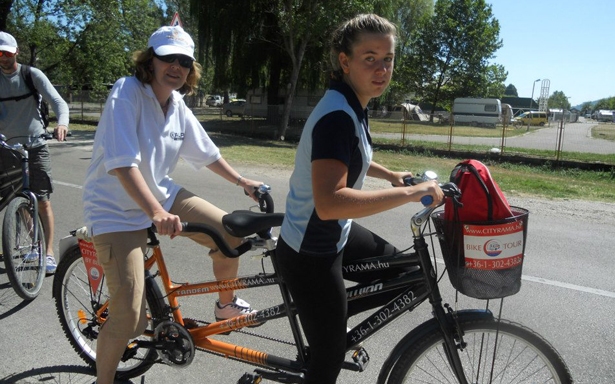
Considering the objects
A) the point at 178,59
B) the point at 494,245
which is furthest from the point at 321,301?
the point at 178,59

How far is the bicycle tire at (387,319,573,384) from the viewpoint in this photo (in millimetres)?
2414

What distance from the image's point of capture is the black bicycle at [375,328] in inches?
95.9

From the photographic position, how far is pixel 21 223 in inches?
178

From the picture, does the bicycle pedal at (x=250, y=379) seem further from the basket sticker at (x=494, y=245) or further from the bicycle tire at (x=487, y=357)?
the basket sticker at (x=494, y=245)

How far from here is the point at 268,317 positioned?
281 cm

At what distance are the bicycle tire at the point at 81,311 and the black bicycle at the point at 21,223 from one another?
1.06m

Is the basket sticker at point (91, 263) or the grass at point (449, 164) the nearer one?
the basket sticker at point (91, 263)

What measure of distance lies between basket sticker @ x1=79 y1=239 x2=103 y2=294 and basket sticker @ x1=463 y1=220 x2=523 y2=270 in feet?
6.82

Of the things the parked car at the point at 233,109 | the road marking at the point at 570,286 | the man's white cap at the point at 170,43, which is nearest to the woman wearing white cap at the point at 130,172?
the man's white cap at the point at 170,43

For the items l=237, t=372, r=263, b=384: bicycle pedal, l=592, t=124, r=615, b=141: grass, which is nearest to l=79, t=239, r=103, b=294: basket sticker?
l=237, t=372, r=263, b=384: bicycle pedal

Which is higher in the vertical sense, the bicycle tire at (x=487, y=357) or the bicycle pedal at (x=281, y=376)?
the bicycle tire at (x=487, y=357)

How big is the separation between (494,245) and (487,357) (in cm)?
76

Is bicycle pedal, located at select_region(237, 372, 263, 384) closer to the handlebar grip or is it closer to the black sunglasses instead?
the handlebar grip

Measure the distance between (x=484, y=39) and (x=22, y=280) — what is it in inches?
2082
